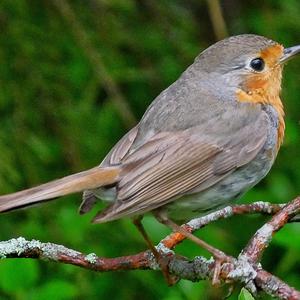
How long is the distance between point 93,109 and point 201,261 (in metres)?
1.89

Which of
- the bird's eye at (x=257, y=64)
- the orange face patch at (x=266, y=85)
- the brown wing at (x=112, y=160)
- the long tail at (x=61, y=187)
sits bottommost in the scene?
the long tail at (x=61, y=187)

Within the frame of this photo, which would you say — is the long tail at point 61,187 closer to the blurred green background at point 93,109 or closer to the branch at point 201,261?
the branch at point 201,261

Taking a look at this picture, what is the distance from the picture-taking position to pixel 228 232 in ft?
17.5

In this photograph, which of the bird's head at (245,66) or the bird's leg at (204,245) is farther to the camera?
the bird's head at (245,66)

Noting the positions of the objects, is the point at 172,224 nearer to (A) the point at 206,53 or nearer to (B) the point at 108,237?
(A) the point at 206,53

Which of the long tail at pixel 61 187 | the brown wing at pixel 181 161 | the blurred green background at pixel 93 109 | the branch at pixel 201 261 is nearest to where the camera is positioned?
the branch at pixel 201 261

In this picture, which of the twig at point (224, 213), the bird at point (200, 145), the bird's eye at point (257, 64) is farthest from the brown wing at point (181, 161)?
the bird's eye at point (257, 64)

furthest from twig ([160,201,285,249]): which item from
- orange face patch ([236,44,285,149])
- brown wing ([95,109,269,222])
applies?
orange face patch ([236,44,285,149])

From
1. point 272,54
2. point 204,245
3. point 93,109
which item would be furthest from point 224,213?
point 93,109

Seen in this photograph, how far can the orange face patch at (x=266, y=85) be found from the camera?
444cm

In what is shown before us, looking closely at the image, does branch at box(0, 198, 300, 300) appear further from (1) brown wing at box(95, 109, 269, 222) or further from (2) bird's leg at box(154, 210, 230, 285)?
(1) brown wing at box(95, 109, 269, 222)

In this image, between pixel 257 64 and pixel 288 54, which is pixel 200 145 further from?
pixel 288 54

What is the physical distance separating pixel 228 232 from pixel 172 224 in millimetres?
1512

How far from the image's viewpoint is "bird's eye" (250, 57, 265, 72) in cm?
448
